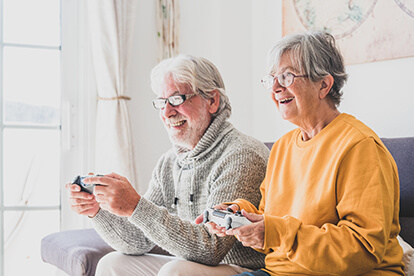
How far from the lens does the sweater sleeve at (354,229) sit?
1.25 meters

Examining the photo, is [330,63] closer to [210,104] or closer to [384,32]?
[210,104]

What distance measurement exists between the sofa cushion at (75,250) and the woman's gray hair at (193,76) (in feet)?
2.31

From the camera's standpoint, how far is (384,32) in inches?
91.1

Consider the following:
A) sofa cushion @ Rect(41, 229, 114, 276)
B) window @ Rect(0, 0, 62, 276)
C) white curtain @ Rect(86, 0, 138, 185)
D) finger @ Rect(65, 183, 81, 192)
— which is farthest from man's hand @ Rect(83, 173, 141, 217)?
window @ Rect(0, 0, 62, 276)

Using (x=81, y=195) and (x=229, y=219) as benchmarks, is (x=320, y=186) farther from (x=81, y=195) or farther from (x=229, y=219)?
(x=81, y=195)

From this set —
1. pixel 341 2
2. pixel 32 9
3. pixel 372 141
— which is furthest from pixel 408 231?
pixel 32 9

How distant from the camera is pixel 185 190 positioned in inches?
76.1

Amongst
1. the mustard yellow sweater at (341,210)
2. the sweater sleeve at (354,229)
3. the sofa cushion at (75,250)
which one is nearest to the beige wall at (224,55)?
the sofa cushion at (75,250)

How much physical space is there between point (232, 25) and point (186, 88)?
1.50 m

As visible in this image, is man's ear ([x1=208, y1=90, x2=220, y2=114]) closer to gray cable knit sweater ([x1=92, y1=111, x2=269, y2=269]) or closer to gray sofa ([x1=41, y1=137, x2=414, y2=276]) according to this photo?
gray cable knit sweater ([x1=92, y1=111, x2=269, y2=269])

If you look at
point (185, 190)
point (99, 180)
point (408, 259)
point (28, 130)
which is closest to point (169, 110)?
point (185, 190)

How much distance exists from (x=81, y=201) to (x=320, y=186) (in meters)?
A: 0.87

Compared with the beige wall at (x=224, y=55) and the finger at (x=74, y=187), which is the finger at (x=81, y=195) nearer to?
the finger at (x=74, y=187)

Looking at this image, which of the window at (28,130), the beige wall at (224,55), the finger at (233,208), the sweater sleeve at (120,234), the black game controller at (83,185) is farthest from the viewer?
the beige wall at (224,55)
